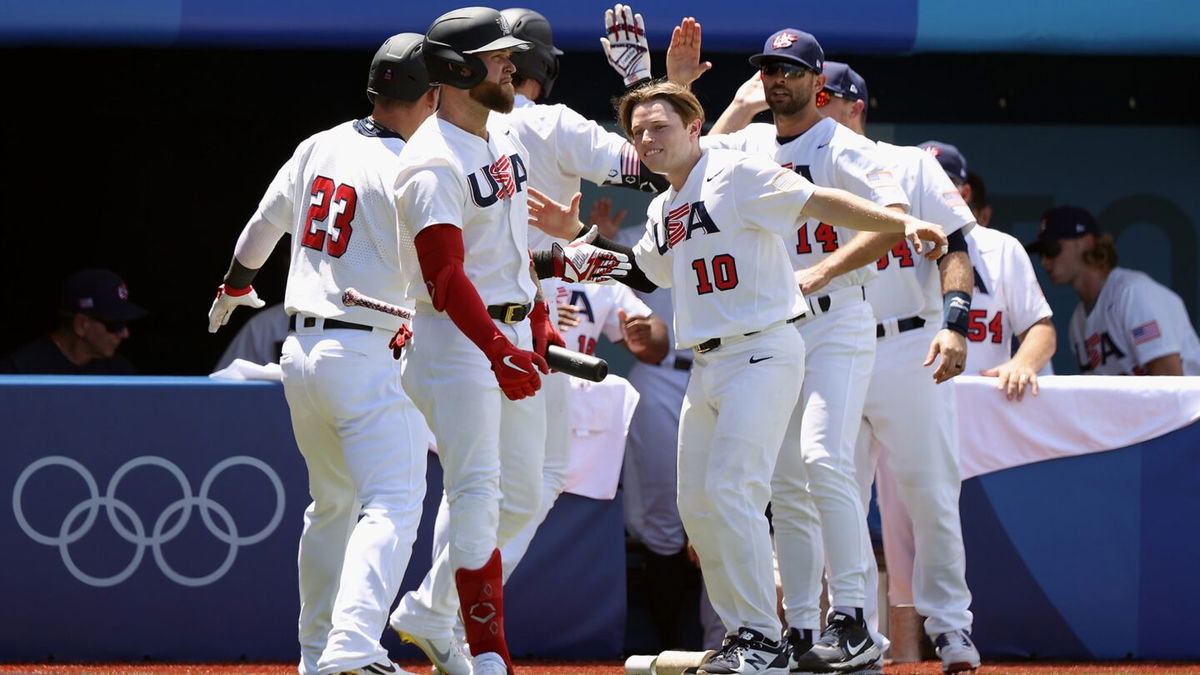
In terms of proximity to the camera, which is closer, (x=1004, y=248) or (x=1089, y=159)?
(x=1004, y=248)

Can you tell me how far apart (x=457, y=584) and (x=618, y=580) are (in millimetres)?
1722

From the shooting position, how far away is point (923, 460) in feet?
17.1

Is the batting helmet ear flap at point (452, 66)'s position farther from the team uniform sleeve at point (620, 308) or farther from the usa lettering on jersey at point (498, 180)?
the team uniform sleeve at point (620, 308)

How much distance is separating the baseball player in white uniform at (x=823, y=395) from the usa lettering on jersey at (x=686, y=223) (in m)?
→ 0.48

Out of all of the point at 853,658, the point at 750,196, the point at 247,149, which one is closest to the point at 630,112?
the point at 750,196

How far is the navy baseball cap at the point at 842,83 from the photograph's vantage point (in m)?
5.50

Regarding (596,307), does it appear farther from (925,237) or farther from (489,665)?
(489,665)

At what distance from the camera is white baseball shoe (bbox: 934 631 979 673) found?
4.97m

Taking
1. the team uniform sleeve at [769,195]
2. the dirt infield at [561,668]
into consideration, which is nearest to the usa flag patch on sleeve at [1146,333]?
the dirt infield at [561,668]

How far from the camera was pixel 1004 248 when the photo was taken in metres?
6.09

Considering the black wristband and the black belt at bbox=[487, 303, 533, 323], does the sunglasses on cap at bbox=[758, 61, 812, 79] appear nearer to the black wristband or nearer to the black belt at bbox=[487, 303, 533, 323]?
the black wristband

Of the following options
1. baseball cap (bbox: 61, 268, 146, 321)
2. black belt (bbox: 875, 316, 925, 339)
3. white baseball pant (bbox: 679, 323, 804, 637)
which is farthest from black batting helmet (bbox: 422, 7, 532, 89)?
A: baseball cap (bbox: 61, 268, 146, 321)

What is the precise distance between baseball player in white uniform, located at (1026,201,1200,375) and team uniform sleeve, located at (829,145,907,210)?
2271 millimetres

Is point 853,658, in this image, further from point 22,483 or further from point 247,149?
point 247,149
